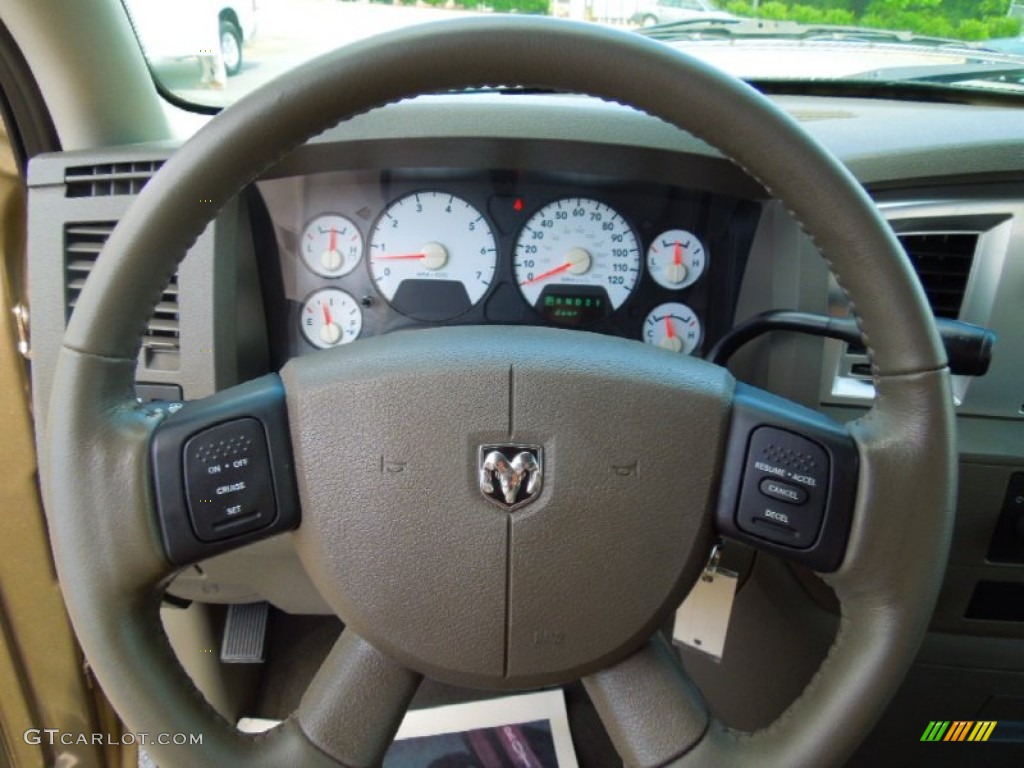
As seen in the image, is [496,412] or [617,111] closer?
[496,412]

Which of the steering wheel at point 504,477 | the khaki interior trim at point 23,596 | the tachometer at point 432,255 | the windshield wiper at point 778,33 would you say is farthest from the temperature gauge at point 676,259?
the khaki interior trim at point 23,596

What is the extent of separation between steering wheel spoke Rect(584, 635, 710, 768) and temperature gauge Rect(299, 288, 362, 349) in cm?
72

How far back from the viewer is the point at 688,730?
0.75m

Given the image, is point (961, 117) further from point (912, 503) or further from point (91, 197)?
point (91, 197)

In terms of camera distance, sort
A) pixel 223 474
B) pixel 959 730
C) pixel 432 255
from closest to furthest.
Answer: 1. pixel 223 474
2. pixel 432 255
3. pixel 959 730

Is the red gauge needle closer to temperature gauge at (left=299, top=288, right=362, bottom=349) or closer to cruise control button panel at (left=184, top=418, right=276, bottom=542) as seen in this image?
temperature gauge at (left=299, top=288, right=362, bottom=349)

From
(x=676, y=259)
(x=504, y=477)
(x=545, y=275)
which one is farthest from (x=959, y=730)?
(x=504, y=477)

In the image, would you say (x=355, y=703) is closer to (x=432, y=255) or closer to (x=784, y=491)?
(x=784, y=491)

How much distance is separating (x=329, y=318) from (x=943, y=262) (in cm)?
90

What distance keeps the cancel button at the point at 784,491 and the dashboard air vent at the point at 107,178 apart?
866 mm

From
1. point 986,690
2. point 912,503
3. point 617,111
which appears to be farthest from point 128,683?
point 986,690

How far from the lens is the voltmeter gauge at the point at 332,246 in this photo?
4.14 ft

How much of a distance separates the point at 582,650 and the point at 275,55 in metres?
1.03

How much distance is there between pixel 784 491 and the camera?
0.71 m
